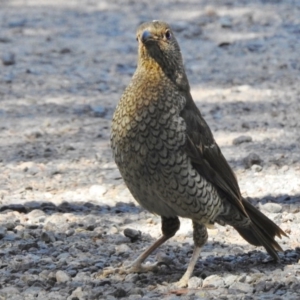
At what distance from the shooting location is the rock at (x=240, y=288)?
557 centimetres

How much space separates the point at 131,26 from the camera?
1376 centimetres

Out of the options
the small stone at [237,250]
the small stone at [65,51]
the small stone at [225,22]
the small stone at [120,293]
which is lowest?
the small stone at [237,250]

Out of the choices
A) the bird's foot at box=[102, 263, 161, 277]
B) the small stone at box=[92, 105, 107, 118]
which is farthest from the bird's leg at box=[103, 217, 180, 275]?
the small stone at box=[92, 105, 107, 118]

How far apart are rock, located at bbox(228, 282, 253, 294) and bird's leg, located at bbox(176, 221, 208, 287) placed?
11.1 inches

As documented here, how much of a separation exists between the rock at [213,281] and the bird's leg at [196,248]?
4.0 inches

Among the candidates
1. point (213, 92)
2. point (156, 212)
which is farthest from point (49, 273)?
point (213, 92)

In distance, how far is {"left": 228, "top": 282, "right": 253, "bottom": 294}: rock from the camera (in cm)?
557

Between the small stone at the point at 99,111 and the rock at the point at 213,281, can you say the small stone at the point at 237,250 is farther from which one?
the small stone at the point at 99,111

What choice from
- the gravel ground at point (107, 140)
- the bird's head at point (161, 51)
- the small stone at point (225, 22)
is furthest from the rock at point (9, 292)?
the small stone at point (225, 22)

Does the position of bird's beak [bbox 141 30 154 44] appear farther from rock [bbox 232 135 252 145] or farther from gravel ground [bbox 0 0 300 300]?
rock [bbox 232 135 252 145]

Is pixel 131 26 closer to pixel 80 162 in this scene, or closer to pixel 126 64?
pixel 126 64

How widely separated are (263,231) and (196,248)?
1.63ft

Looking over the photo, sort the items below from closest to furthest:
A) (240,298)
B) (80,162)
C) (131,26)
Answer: (240,298), (80,162), (131,26)

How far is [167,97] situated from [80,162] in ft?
9.26
